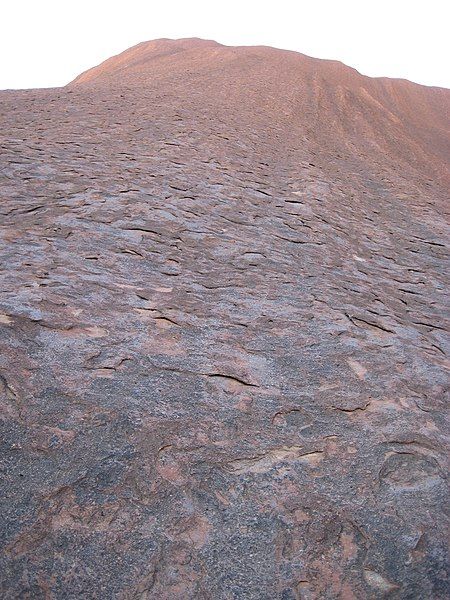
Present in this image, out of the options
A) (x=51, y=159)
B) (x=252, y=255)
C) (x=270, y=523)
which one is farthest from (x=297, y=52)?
(x=270, y=523)

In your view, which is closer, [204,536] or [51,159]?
[204,536]

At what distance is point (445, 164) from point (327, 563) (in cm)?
1103

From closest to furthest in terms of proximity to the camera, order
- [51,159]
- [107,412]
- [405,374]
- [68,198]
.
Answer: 1. [107,412]
2. [405,374]
3. [68,198]
4. [51,159]

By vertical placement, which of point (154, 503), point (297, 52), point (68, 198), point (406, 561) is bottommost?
point (406, 561)

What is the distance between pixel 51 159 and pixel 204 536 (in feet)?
16.4

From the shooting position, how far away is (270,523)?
1.86 meters

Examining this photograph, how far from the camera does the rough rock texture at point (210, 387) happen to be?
172cm

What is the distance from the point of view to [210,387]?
2.52 meters

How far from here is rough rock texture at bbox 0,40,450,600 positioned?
1.72 m

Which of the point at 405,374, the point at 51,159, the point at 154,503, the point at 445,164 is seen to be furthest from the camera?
the point at 445,164

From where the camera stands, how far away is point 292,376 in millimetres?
2729

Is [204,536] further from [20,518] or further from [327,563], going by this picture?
[20,518]

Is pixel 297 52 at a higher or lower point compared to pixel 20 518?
higher

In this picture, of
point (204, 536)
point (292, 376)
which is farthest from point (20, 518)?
point (292, 376)
